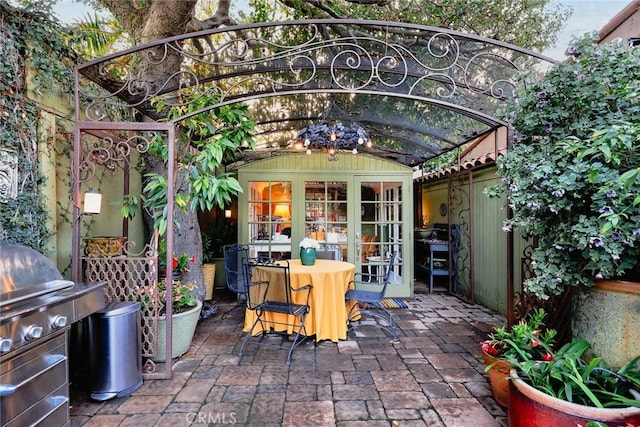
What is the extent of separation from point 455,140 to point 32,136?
4.43 metres

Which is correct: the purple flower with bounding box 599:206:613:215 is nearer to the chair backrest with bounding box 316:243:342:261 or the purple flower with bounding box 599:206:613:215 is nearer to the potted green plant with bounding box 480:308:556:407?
the potted green plant with bounding box 480:308:556:407

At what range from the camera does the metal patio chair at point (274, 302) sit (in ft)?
10.7

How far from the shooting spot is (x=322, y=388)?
96.0 inches

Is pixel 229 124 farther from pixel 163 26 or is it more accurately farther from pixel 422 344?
pixel 422 344

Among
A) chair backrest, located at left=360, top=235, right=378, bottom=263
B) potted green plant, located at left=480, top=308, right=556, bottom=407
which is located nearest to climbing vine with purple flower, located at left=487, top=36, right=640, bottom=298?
potted green plant, located at left=480, top=308, right=556, bottom=407

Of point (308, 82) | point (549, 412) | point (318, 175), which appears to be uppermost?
point (308, 82)

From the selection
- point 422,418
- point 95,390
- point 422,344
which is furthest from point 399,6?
point 95,390

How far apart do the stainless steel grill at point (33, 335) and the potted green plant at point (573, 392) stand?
2.37m

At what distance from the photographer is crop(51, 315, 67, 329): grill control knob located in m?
1.62

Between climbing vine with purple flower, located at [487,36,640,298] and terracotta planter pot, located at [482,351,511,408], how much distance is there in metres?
0.54

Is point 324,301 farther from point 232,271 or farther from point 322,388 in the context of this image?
point 232,271

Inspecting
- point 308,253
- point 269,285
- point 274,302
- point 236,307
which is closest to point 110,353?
point 274,302

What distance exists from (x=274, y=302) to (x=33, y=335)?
2058 mm

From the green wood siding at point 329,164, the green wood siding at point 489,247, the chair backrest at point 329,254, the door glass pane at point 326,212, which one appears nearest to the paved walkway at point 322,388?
the green wood siding at point 489,247
